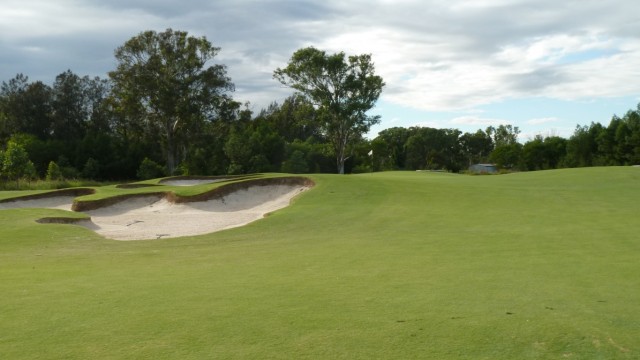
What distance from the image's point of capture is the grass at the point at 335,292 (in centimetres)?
528

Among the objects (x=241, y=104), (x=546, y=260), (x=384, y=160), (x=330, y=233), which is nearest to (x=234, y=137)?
(x=241, y=104)

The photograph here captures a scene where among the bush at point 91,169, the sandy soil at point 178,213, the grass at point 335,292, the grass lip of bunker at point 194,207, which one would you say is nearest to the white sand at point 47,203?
the sandy soil at point 178,213

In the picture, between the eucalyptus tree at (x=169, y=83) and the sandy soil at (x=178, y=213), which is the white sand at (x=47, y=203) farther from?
the eucalyptus tree at (x=169, y=83)

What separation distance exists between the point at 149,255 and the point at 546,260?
28.0 feet

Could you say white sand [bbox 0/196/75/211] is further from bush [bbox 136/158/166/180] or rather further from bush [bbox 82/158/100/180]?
bush [bbox 82/158/100/180]

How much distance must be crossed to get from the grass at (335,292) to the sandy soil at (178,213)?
2922 mm

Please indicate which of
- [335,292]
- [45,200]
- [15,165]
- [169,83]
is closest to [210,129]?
[169,83]

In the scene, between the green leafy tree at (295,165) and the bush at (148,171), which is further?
the green leafy tree at (295,165)

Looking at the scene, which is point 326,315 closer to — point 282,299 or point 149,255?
point 282,299

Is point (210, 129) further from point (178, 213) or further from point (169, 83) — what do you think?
point (178, 213)

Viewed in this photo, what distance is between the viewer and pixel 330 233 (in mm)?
16297

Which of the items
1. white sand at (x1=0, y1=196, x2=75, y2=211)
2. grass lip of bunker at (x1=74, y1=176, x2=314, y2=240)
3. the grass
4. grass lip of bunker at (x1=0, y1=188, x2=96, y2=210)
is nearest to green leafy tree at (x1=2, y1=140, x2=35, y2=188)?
grass lip of bunker at (x1=0, y1=188, x2=96, y2=210)

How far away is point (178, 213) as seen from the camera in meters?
24.2

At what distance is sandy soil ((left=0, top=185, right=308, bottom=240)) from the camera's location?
65.7 ft
